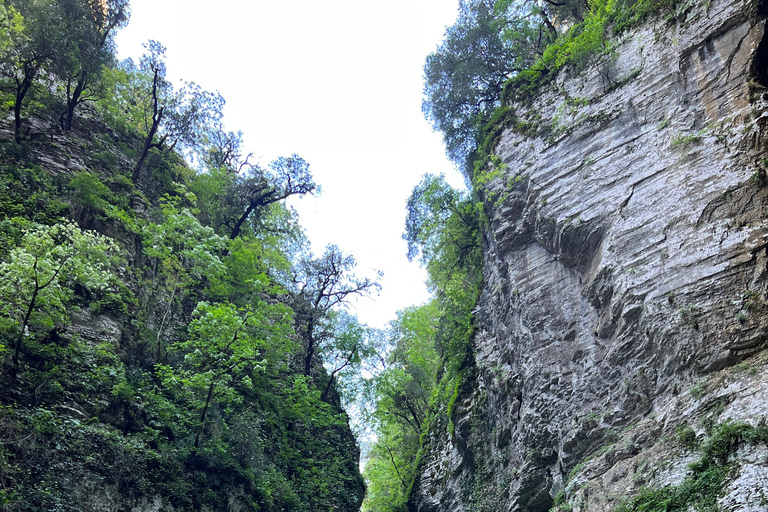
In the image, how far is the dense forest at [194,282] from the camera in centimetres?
1097

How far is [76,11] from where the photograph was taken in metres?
17.2

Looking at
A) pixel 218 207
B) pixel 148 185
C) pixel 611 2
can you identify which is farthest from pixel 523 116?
pixel 148 185

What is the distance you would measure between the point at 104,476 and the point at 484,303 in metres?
12.5

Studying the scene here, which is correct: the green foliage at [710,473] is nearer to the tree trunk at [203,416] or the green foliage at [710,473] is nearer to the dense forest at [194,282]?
the dense forest at [194,282]

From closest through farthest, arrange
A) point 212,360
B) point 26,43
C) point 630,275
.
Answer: point 630,275
point 212,360
point 26,43

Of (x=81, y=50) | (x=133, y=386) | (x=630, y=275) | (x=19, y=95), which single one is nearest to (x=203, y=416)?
(x=133, y=386)

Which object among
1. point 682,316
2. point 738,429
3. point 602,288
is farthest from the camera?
point 602,288

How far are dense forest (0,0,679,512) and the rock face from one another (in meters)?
1.75

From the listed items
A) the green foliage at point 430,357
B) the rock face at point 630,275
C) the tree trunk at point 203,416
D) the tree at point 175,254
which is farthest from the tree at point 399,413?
the tree trunk at point 203,416

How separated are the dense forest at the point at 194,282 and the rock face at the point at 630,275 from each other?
1750 millimetres

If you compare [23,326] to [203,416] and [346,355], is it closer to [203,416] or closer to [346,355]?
[203,416]

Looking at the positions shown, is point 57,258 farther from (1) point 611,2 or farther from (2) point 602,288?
(1) point 611,2

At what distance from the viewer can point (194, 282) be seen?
16.3 m

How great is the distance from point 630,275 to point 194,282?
13252 mm
